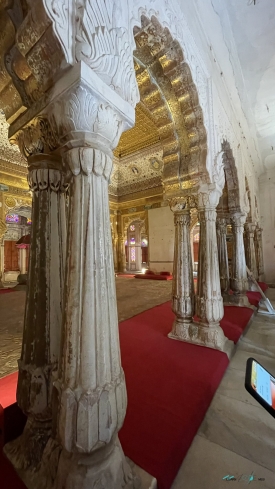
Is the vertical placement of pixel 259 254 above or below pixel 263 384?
above

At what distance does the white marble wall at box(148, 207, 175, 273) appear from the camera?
1017 centimetres

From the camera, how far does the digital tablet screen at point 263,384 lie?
90 cm

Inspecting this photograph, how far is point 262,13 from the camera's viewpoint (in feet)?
9.04

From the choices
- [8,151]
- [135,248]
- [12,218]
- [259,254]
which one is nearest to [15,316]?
[8,151]

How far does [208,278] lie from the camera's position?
108 inches

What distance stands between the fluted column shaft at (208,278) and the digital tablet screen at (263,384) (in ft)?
5.37

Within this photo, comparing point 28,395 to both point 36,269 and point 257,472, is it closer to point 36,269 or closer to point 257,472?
point 36,269

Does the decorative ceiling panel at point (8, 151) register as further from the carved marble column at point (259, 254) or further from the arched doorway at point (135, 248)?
the carved marble column at point (259, 254)

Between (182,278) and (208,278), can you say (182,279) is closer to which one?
(182,278)

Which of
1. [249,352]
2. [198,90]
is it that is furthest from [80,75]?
[249,352]

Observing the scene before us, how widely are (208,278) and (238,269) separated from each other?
8.12 ft

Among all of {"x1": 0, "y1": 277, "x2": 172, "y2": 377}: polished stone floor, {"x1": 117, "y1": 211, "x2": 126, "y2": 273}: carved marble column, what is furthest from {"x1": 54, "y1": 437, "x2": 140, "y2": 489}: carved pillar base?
{"x1": 117, "y1": 211, "x2": 126, "y2": 273}: carved marble column

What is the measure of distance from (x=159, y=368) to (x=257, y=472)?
3.39 ft

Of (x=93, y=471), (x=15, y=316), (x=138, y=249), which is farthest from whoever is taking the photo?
(x=138, y=249)
